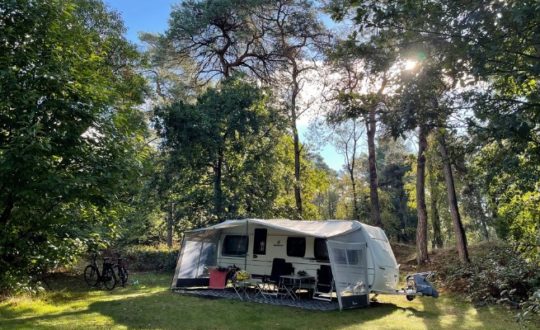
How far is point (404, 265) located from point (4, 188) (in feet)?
51.4

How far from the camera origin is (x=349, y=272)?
31.1ft

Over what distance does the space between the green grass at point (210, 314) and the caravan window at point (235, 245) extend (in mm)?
2432

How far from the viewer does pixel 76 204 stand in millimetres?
6797

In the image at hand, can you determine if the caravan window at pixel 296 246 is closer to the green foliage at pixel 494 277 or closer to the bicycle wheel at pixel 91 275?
the green foliage at pixel 494 277

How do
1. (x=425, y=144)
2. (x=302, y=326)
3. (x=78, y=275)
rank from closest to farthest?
(x=302, y=326)
(x=78, y=275)
(x=425, y=144)

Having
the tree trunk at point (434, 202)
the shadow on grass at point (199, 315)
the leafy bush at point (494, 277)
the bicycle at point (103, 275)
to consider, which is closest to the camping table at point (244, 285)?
the shadow on grass at point (199, 315)

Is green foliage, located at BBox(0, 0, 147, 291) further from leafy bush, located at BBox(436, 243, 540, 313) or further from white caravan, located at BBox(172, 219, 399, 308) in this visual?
leafy bush, located at BBox(436, 243, 540, 313)

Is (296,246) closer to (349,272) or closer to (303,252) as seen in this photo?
(303,252)

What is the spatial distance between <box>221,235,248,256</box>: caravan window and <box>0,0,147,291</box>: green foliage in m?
5.97

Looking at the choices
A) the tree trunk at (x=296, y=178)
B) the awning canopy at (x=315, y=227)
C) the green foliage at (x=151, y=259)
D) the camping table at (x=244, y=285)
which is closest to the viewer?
the awning canopy at (x=315, y=227)

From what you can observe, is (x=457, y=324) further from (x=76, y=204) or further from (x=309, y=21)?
(x=309, y=21)

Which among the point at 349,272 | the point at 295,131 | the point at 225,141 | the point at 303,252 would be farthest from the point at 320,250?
the point at 295,131

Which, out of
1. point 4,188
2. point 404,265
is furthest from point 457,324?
point 404,265

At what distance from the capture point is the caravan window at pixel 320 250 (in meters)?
10.8
